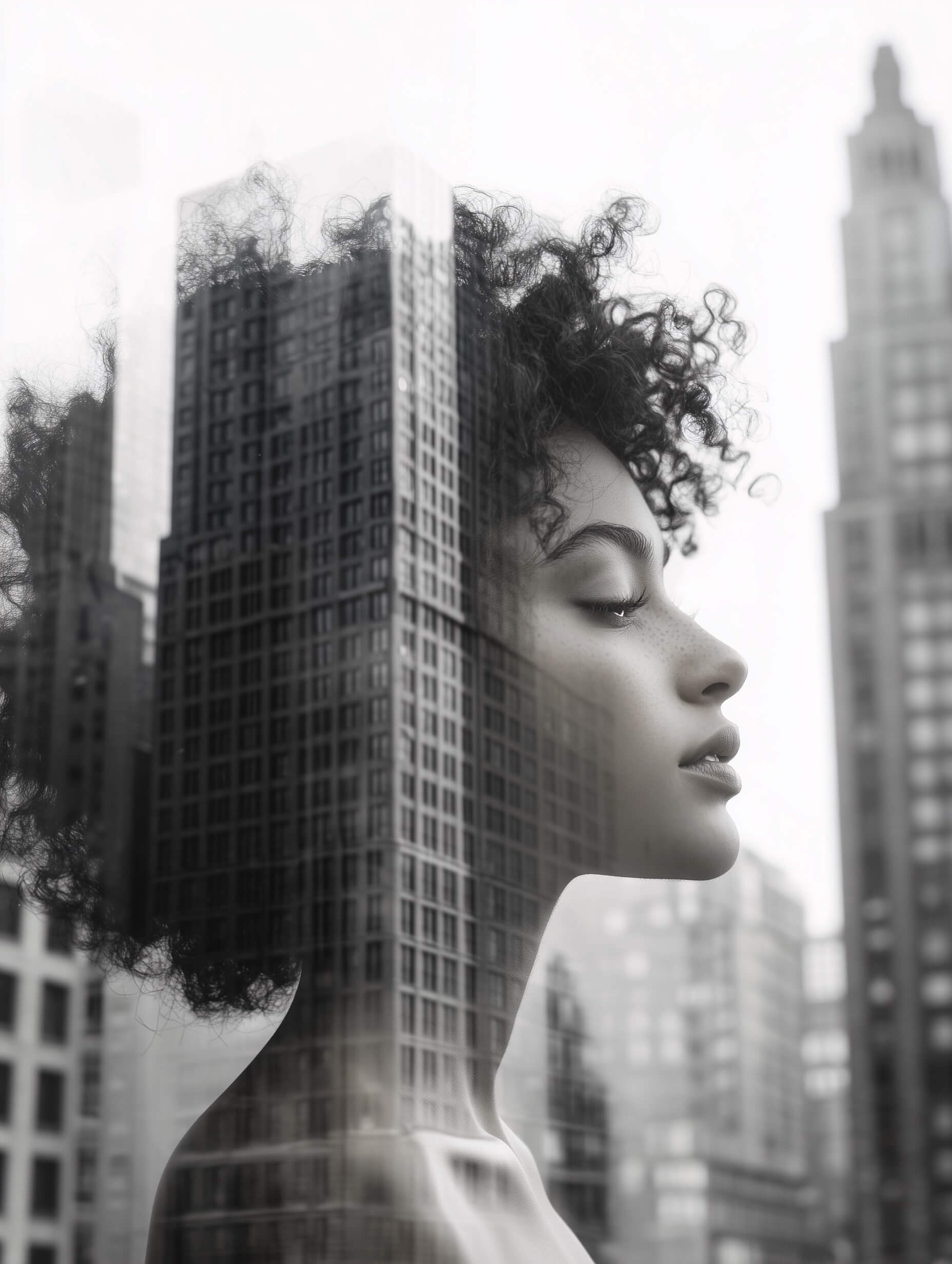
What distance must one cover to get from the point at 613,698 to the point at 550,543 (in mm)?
126

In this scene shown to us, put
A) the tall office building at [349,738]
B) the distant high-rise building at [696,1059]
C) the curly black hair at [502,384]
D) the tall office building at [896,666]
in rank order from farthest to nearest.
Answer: the tall office building at [896,666]
the distant high-rise building at [696,1059]
the curly black hair at [502,384]
the tall office building at [349,738]

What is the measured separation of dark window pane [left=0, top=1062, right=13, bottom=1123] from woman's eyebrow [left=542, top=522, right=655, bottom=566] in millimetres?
620

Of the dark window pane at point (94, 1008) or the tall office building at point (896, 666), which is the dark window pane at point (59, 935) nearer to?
the dark window pane at point (94, 1008)

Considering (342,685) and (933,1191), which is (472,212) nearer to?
(342,685)

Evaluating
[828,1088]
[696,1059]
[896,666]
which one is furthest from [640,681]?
[896,666]

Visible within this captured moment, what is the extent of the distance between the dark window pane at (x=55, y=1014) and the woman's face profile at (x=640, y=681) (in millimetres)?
480

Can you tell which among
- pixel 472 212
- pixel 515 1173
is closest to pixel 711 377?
pixel 472 212

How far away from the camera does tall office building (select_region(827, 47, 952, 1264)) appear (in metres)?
4.40

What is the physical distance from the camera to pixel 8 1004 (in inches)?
47.2

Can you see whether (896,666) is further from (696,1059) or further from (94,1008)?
(94,1008)

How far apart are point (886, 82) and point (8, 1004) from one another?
3.38 m

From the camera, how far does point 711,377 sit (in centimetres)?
126

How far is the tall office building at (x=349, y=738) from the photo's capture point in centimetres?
98

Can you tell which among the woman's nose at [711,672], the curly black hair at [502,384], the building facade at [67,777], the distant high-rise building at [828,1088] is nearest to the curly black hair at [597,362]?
the curly black hair at [502,384]
